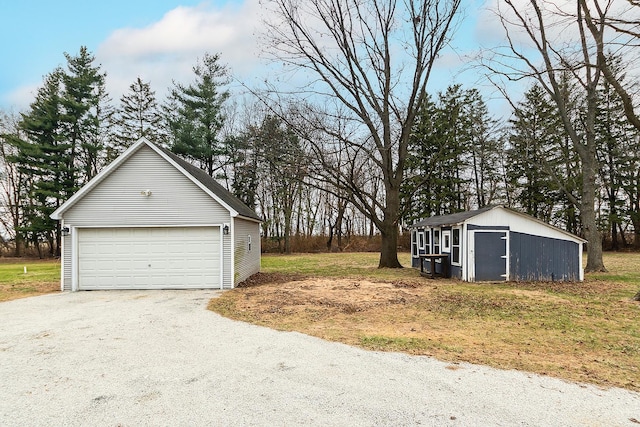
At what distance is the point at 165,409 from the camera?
3553 millimetres

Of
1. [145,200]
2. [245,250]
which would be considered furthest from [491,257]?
[145,200]

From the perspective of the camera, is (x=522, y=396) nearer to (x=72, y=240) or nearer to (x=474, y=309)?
(x=474, y=309)

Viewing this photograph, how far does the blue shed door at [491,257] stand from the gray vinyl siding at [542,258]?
304 mm

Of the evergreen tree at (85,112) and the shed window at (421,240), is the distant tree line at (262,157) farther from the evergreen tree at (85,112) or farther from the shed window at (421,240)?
the shed window at (421,240)

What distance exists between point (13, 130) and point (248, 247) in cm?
2727

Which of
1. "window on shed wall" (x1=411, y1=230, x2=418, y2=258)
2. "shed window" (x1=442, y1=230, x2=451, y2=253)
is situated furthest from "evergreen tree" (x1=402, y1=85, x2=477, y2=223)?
"shed window" (x1=442, y1=230, x2=451, y2=253)

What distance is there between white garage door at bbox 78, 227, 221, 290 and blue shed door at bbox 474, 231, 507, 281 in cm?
883

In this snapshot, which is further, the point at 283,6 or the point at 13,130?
the point at 13,130

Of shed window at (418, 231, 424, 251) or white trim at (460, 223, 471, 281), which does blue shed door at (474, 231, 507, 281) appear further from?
shed window at (418, 231, 424, 251)

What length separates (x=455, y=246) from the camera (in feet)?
46.7

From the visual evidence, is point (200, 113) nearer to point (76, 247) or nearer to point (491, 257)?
point (76, 247)

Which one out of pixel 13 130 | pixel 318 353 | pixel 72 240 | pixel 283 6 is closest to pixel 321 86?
pixel 283 6

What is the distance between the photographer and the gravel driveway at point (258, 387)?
3.36m

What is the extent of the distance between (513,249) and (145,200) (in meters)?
12.5
